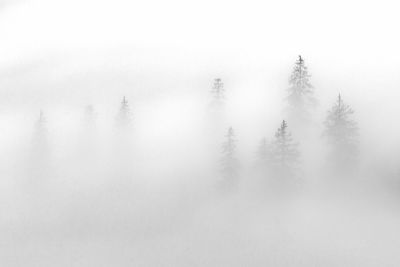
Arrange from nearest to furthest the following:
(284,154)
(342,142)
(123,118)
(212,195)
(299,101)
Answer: (284,154)
(342,142)
(212,195)
(299,101)
(123,118)

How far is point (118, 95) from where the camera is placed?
122 meters

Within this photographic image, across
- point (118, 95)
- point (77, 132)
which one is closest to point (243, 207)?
point (77, 132)

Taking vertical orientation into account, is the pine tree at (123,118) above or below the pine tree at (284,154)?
above

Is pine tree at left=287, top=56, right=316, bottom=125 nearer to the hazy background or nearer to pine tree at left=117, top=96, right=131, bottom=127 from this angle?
the hazy background

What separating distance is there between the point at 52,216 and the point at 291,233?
2295 centimetres

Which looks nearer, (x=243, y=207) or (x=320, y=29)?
(x=243, y=207)

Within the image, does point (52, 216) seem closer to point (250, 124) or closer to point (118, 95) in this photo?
point (250, 124)

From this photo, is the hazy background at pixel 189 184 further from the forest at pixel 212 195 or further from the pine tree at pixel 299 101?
the pine tree at pixel 299 101

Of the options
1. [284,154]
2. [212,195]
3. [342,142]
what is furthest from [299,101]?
[212,195]

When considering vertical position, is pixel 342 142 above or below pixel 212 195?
above

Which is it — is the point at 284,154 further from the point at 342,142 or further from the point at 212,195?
the point at 212,195

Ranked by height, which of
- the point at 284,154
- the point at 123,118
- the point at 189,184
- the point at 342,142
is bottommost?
the point at 189,184

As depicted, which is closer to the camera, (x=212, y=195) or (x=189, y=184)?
(x=212, y=195)

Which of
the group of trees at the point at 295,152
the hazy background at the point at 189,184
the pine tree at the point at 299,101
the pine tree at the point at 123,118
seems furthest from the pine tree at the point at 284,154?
the pine tree at the point at 123,118
